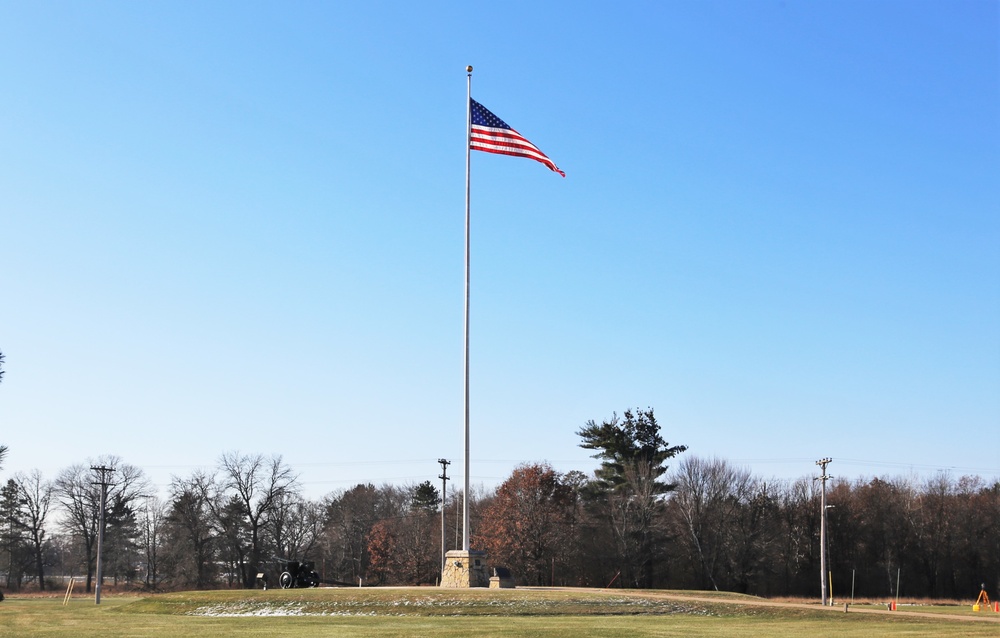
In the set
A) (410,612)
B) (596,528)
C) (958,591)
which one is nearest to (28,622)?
(410,612)

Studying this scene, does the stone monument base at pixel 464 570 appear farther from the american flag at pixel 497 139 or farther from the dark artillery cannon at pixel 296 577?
the american flag at pixel 497 139

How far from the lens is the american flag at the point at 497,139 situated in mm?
38781

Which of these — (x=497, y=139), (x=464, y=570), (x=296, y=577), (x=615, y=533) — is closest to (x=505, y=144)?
(x=497, y=139)

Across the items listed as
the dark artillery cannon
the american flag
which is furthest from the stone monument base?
the american flag

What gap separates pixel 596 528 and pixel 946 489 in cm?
3496

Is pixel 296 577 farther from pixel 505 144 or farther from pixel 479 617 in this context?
pixel 505 144

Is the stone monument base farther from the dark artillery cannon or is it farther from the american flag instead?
the american flag

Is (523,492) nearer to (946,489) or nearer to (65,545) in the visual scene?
(946,489)

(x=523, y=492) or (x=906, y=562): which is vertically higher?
(x=523, y=492)

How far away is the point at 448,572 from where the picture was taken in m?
40.1

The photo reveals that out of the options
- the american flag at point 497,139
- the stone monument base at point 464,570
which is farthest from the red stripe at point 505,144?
the stone monument base at point 464,570

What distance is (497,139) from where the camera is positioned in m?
39.4

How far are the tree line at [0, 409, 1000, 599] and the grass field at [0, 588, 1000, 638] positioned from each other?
37.4m

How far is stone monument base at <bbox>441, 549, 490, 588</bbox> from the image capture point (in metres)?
39.2
